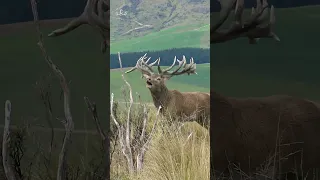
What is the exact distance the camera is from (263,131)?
455 cm

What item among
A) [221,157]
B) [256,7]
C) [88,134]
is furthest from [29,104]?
[256,7]

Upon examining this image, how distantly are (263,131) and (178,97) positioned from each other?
314 cm

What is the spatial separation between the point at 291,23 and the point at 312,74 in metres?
0.47

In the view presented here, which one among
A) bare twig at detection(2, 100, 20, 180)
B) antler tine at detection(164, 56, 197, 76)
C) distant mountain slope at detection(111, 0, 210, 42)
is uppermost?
distant mountain slope at detection(111, 0, 210, 42)

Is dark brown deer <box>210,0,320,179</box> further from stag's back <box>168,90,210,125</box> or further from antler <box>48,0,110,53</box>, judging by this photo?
stag's back <box>168,90,210,125</box>

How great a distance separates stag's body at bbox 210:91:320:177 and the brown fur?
2.63 meters

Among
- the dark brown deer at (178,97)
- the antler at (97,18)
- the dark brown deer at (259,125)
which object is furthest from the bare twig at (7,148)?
the dark brown deer at (259,125)

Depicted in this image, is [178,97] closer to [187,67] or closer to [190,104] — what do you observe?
[190,104]

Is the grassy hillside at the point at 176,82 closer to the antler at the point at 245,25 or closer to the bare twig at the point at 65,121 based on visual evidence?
the bare twig at the point at 65,121

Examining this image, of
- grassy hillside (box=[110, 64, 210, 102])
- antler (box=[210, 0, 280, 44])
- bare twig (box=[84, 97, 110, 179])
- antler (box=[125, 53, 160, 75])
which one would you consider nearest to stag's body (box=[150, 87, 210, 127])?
grassy hillside (box=[110, 64, 210, 102])

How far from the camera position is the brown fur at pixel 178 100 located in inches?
293

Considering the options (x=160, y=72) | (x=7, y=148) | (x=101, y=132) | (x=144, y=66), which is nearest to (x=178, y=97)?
(x=160, y=72)

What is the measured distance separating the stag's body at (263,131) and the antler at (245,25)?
0.53m

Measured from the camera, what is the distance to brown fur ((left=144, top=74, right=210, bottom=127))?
7453mm
